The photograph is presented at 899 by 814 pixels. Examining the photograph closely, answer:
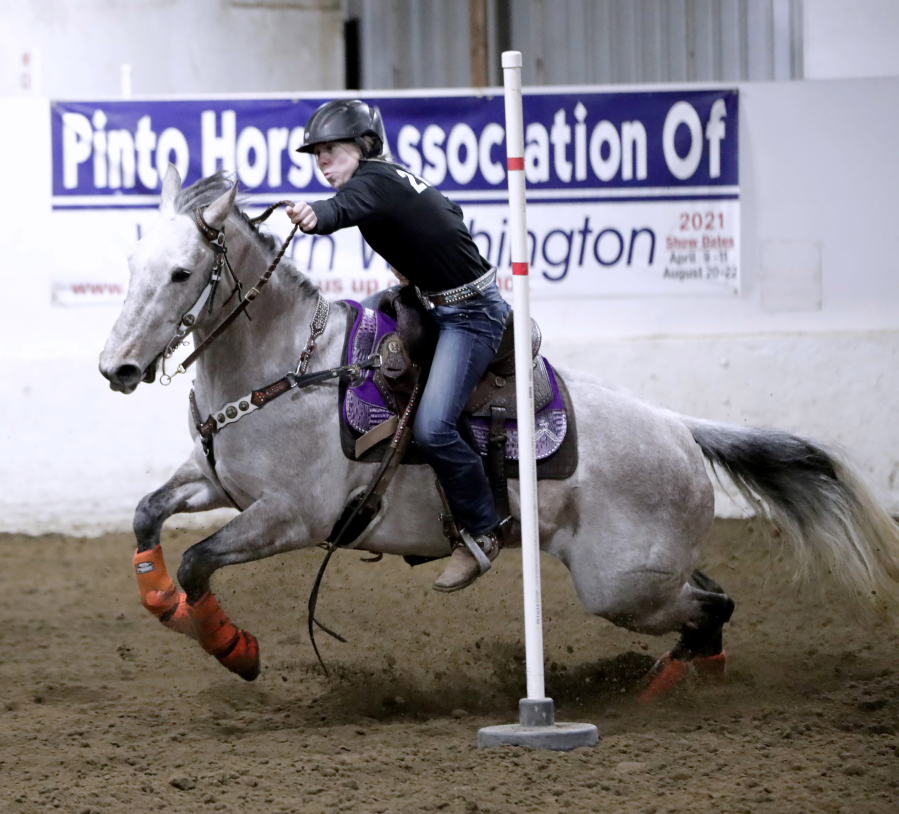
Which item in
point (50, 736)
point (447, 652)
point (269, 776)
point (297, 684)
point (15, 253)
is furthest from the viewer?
point (15, 253)

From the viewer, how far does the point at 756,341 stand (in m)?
7.31

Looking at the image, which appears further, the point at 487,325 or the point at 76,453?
the point at 76,453

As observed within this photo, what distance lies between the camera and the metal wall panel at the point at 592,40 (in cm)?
881

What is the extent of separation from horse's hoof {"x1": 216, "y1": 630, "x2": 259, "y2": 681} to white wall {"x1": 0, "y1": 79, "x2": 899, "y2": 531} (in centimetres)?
332

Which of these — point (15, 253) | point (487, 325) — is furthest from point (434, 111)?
point (487, 325)

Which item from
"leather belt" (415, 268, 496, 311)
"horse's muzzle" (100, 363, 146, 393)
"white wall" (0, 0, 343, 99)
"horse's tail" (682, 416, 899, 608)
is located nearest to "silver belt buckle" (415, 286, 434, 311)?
"leather belt" (415, 268, 496, 311)

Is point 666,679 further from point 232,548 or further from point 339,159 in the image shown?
point 339,159

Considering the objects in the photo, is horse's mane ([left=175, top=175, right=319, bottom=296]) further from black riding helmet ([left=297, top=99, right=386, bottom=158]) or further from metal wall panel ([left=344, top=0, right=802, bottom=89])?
metal wall panel ([left=344, top=0, right=802, bottom=89])

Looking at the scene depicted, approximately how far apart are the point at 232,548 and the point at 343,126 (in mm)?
1474

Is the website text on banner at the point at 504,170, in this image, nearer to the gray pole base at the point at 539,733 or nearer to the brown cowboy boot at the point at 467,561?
the brown cowboy boot at the point at 467,561

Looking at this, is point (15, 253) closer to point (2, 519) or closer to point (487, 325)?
point (2, 519)

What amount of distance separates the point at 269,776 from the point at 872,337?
5340mm

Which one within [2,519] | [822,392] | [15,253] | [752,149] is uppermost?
[752,149]

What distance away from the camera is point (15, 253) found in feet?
23.7
